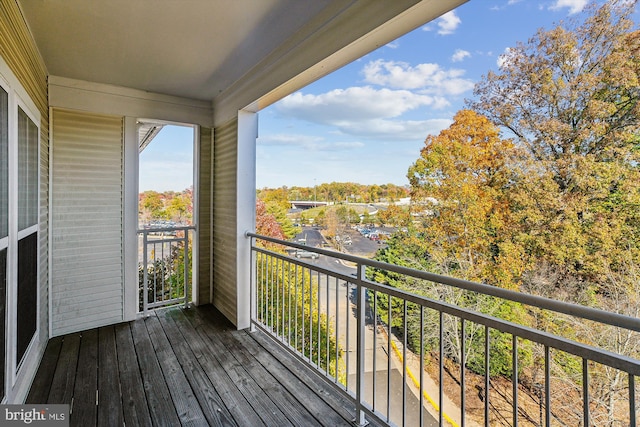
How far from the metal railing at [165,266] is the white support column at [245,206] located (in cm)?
99

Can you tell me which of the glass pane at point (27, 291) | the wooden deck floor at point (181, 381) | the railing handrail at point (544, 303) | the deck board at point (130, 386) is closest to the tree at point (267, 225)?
the wooden deck floor at point (181, 381)

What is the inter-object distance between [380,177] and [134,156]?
3630mm

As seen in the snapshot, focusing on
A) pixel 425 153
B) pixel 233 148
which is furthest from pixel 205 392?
pixel 425 153

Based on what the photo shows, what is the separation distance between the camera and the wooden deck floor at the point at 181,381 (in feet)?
6.08

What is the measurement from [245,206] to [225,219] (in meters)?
0.44

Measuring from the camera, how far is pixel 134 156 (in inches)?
131

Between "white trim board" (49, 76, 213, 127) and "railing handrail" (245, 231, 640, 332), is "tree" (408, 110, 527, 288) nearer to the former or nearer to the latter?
"railing handrail" (245, 231, 640, 332)

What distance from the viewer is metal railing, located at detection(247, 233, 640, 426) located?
3.37ft

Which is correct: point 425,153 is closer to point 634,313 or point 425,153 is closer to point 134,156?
point 634,313

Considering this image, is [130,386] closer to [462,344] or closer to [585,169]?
[462,344]

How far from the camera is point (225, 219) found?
3449mm

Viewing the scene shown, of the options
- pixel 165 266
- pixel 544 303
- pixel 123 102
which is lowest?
pixel 165 266

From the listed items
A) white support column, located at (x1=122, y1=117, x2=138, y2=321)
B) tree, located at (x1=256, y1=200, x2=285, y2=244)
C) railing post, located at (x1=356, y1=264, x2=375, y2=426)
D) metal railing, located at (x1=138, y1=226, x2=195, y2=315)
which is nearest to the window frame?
white support column, located at (x1=122, y1=117, x2=138, y2=321)

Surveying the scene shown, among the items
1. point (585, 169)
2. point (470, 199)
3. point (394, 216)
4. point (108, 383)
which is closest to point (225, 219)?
point (108, 383)
